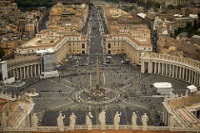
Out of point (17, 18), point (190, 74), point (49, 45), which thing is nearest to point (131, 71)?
point (190, 74)

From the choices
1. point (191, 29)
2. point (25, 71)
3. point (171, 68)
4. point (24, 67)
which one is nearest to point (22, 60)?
point (24, 67)

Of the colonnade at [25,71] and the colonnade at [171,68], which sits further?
the colonnade at [25,71]

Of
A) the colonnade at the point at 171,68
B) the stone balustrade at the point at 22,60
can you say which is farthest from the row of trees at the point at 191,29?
the stone balustrade at the point at 22,60

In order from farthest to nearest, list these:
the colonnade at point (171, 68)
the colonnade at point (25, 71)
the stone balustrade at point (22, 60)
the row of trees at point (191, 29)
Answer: the row of trees at point (191, 29), the colonnade at point (25, 71), the stone balustrade at point (22, 60), the colonnade at point (171, 68)

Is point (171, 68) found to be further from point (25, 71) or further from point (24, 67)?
point (24, 67)

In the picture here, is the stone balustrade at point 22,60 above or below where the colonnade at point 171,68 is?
above

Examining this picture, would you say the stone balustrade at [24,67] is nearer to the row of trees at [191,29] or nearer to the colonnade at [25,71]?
the colonnade at [25,71]
